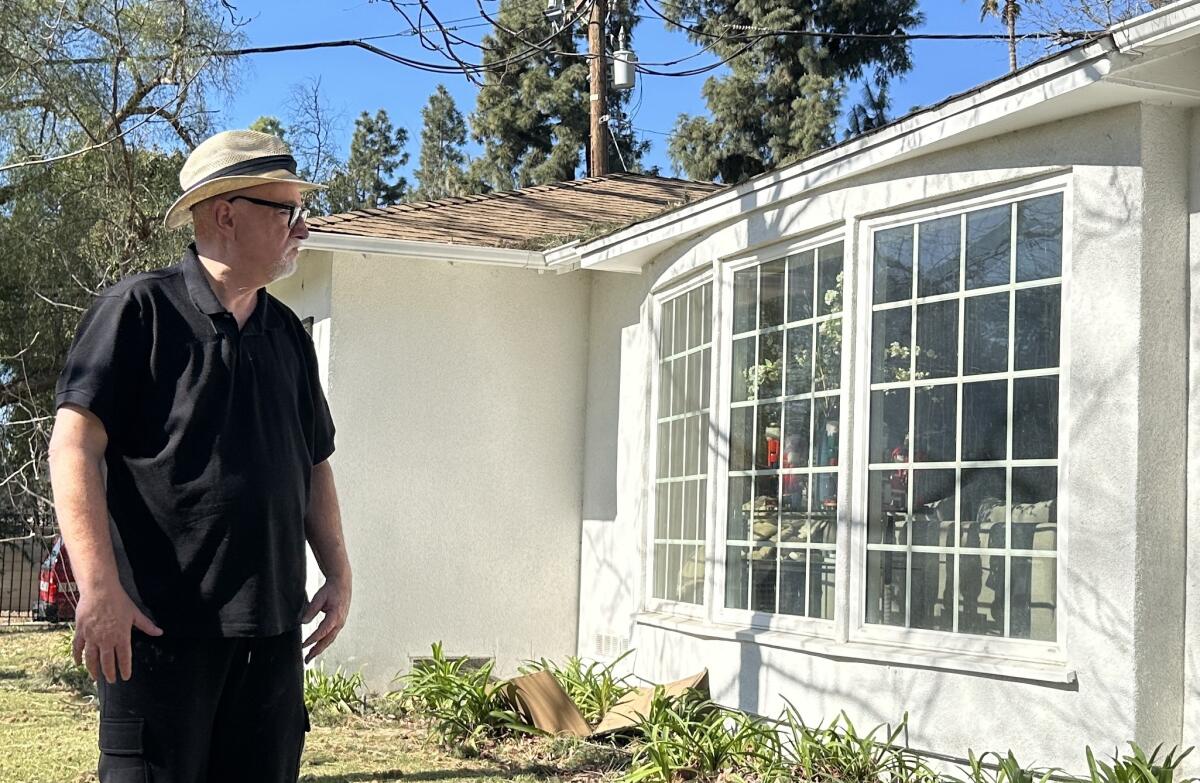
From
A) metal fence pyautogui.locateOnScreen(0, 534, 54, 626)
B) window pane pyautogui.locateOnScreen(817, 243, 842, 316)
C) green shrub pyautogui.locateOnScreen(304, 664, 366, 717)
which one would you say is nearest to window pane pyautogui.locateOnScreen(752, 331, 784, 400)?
window pane pyautogui.locateOnScreen(817, 243, 842, 316)

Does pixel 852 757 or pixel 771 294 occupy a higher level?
pixel 771 294

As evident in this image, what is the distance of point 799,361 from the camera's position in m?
7.20

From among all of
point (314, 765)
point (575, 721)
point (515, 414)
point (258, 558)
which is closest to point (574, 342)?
point (515, 414)

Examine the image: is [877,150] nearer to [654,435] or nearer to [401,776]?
[654,435]

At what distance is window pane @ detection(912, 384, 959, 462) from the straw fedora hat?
3844mm

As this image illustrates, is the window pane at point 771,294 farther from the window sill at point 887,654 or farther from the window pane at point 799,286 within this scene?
→ the window sill at point 887,654

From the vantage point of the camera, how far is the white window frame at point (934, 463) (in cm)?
547

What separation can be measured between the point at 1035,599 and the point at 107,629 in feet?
13.7

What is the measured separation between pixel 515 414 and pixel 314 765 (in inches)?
143

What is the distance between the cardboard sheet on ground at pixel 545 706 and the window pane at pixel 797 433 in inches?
78.9

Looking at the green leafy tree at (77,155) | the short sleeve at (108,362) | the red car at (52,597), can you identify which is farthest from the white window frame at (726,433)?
the red car at (52,597)

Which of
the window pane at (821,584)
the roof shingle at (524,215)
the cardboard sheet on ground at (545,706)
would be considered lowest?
the cardboard sheet on ground at (545,706)

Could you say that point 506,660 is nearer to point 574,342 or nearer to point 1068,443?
point 574,342

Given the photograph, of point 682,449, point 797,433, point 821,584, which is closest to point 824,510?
point 821,584
